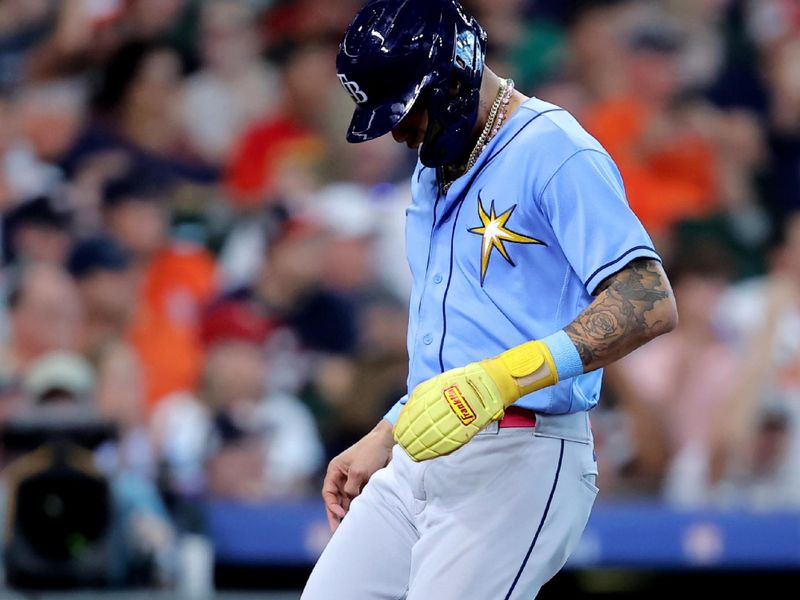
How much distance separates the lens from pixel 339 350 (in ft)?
22.0

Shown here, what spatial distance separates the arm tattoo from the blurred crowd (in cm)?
334

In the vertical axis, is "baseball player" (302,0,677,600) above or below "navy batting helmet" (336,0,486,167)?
below

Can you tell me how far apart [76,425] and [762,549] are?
9.43 feet

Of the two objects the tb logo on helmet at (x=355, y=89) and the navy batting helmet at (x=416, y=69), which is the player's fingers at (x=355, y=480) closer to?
the navy batting helmet at (x=416, y=69)

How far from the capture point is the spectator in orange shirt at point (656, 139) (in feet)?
24.0

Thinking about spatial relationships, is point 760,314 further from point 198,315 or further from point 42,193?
point 42,193

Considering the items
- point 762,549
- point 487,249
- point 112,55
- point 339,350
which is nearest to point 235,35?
point 112,55

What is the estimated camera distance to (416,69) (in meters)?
2.66

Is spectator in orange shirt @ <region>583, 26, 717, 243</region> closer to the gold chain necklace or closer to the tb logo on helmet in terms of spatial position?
the gold chain necklace

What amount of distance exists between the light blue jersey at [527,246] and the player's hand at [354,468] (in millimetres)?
291

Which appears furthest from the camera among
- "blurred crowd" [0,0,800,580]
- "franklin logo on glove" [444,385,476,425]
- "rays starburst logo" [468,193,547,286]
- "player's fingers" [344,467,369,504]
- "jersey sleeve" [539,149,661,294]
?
"blurred crowd" [0,0,800,580]

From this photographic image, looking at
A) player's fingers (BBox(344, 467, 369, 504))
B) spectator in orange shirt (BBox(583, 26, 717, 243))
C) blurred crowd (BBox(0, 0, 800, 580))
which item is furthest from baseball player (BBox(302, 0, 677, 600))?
spectator in orange shirt (BBox(583, 26, 717, 243))

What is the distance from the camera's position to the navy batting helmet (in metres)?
2.66

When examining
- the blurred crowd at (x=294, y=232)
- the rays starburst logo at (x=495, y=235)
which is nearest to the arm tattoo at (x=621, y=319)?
the rays starburst logo at (x=495, y=235)
